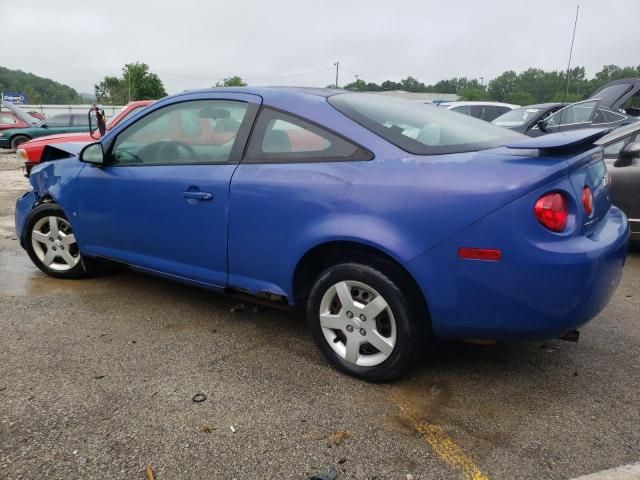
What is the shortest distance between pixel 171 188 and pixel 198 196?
0.85 feet

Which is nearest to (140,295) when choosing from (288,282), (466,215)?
(288,282)

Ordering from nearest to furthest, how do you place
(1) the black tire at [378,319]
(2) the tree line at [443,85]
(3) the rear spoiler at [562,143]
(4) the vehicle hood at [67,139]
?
(3) the rear spoiler at [562,143] < (1) the black tire at [378,319] < (4) the vehicle hood at [67,139] < (2) the tree line at [443,85]

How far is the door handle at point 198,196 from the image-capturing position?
3.15 meters

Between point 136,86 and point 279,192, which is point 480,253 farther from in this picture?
point 136,86

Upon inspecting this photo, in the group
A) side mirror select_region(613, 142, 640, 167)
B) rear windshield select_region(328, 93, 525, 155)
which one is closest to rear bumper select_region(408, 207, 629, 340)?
rear windshield select_region(328, 93, 525, 155)

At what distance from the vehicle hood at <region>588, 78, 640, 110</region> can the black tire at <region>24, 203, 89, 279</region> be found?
347 inches

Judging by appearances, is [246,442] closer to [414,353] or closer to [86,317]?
[414,353]

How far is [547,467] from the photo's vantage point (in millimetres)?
2133

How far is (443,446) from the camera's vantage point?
2.27m

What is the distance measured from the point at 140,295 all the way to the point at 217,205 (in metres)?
1.43

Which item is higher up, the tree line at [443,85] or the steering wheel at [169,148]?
the tree line at [443,85]

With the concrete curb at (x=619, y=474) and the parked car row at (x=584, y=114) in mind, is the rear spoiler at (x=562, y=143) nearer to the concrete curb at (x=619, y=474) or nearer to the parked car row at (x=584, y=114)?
the concrete curb at (x=619, y=474)

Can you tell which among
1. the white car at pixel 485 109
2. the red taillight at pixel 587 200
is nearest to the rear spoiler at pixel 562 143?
the red taillight at pixel 587 200

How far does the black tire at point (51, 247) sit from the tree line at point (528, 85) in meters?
14.4
